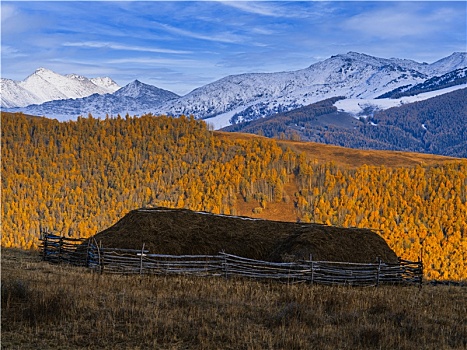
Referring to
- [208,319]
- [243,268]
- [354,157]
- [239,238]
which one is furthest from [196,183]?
[208,319]

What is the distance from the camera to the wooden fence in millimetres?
23375

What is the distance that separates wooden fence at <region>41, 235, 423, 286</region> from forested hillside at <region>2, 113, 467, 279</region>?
84.9m

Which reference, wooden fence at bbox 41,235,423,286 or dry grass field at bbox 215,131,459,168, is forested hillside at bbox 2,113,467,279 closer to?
dry grass field at bbox 215,131,459,168

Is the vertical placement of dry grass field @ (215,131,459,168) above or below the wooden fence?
above

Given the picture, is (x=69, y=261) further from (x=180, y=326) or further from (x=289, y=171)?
(x=289, y=171)

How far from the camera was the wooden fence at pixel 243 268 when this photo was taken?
2338 cm

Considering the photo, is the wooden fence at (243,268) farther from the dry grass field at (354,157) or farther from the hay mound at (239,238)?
the dry grass field at (354,157)

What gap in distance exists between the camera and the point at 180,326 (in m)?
12.6

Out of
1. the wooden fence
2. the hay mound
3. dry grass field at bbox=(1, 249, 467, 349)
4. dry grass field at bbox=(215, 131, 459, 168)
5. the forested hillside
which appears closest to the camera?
dry grass field at bbox=(1, 249, 467, 349)

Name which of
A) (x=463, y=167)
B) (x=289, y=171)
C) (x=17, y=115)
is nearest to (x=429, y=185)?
(x=463, y=167)

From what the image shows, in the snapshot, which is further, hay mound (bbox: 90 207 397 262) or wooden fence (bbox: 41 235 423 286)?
hay mound (bbox: 90 207 397 262)

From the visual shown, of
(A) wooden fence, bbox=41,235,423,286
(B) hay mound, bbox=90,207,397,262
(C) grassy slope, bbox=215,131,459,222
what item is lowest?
(A) wooden fence, bbox=41,235,423,286

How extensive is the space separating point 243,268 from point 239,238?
402cm

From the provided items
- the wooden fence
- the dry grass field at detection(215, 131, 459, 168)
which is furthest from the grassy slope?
the wooden fence
